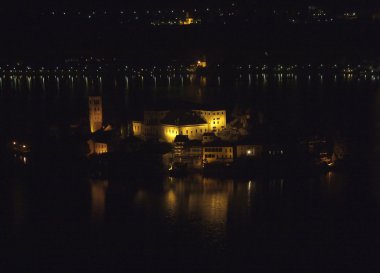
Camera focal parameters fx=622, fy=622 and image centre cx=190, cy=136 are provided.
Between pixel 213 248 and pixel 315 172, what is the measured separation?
2.37 meters

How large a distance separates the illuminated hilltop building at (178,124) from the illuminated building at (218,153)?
74 centimetres

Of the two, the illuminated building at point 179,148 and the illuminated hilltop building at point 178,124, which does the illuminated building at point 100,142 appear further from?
the illuminated building at point 179,148

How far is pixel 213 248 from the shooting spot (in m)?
5.21

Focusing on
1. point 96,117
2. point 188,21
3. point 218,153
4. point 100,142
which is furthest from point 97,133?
point 188,21

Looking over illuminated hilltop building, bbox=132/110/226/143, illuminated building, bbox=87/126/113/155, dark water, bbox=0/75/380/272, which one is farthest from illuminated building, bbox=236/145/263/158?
illuminated building, bbox=87/126/113/155

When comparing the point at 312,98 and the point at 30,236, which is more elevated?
the point at 312,98

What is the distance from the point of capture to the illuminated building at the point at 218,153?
7160 millimetres

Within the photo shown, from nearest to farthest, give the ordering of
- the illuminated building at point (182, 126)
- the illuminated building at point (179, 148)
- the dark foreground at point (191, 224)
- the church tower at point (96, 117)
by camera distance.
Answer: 1. the dark foreground at point (191, 224)
2. the illuminated building at point (179, 148)
3. the illuminated building at point (182, 126)
4. the church tower at point (96, 117)

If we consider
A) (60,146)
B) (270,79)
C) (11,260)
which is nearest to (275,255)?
(11,260)

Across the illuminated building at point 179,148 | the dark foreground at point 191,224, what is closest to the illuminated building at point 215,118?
the illuminated building at point 179,148

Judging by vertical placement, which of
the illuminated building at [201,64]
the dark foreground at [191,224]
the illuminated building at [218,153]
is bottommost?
the dark foreground at [191,224]

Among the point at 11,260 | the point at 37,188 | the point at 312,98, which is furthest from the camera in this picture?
the point at 312,98

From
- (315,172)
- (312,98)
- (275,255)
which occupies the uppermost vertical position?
(312,98)

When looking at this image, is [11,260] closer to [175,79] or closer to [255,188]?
[255,188]
